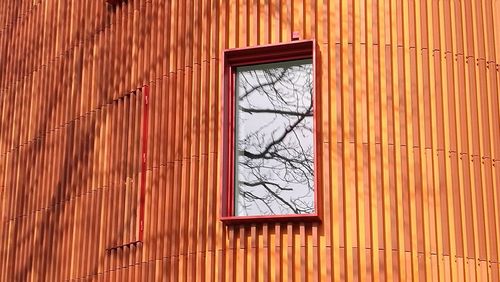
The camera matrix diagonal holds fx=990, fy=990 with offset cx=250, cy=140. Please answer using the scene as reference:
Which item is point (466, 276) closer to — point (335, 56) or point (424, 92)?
point (424, 92)

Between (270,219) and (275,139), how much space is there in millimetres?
1262

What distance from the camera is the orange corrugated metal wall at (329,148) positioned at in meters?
12.8

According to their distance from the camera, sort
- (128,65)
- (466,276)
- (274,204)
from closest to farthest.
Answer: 1. (466,276)
2. (274,204)
3. (128,65)

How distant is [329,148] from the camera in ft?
43.2

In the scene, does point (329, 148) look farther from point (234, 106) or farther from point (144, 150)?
point (144, 150)

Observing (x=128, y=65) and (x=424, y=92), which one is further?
(x=128, y=65)

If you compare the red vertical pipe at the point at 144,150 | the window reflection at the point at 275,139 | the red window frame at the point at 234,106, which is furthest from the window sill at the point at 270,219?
the red vertical pipe at the point at 144,150

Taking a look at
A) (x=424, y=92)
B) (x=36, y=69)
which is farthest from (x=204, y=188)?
(x=36, y=69)

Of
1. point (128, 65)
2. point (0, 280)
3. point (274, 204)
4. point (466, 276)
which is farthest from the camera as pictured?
point (0, 280)

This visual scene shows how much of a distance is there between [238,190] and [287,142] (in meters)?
0.95

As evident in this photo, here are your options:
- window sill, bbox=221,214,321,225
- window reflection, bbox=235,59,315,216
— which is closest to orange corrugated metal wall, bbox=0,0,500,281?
window sill, bbox=221,214,321,225

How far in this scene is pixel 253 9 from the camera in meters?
14.1

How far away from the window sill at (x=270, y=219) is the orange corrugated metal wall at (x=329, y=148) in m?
0.09

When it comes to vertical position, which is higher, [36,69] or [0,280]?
[36,69]
